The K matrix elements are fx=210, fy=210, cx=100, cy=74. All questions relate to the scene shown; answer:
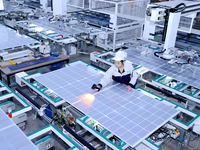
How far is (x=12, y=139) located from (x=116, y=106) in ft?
5.00

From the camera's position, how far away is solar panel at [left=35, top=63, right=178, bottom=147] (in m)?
2.80

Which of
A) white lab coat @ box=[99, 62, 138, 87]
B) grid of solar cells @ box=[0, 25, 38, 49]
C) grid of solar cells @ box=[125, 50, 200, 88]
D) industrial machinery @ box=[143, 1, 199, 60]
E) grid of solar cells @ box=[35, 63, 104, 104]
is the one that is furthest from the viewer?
grid of solar cells @ box=[0, 25, 38, 49]

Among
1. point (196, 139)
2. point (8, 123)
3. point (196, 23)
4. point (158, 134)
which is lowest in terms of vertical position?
point (196, 139)

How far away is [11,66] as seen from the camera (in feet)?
17.5

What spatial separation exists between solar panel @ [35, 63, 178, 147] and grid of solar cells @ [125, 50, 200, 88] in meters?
1.30

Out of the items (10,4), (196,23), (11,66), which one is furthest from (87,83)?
(10,4)

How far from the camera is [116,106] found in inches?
128

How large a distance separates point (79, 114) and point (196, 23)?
16.0ft

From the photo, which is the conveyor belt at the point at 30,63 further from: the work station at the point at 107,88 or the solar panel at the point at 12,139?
the solar panel at the point at 12,139

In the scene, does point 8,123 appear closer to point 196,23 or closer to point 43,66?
point 43,66

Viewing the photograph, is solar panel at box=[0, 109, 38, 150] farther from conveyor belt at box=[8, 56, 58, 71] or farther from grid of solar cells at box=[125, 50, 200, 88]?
grid of solar cells at box=[125, 50, 200, 88]

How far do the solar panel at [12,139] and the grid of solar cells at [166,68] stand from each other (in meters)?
3.23

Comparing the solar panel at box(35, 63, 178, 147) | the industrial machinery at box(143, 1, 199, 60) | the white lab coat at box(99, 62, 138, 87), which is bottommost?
the solar panel at box(35, 63, 178, 147)

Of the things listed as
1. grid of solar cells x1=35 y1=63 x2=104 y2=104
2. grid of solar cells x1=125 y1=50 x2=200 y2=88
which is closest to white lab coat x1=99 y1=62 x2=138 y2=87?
grid of solar cells x1=35 y1=63 x2=104 y2=104
